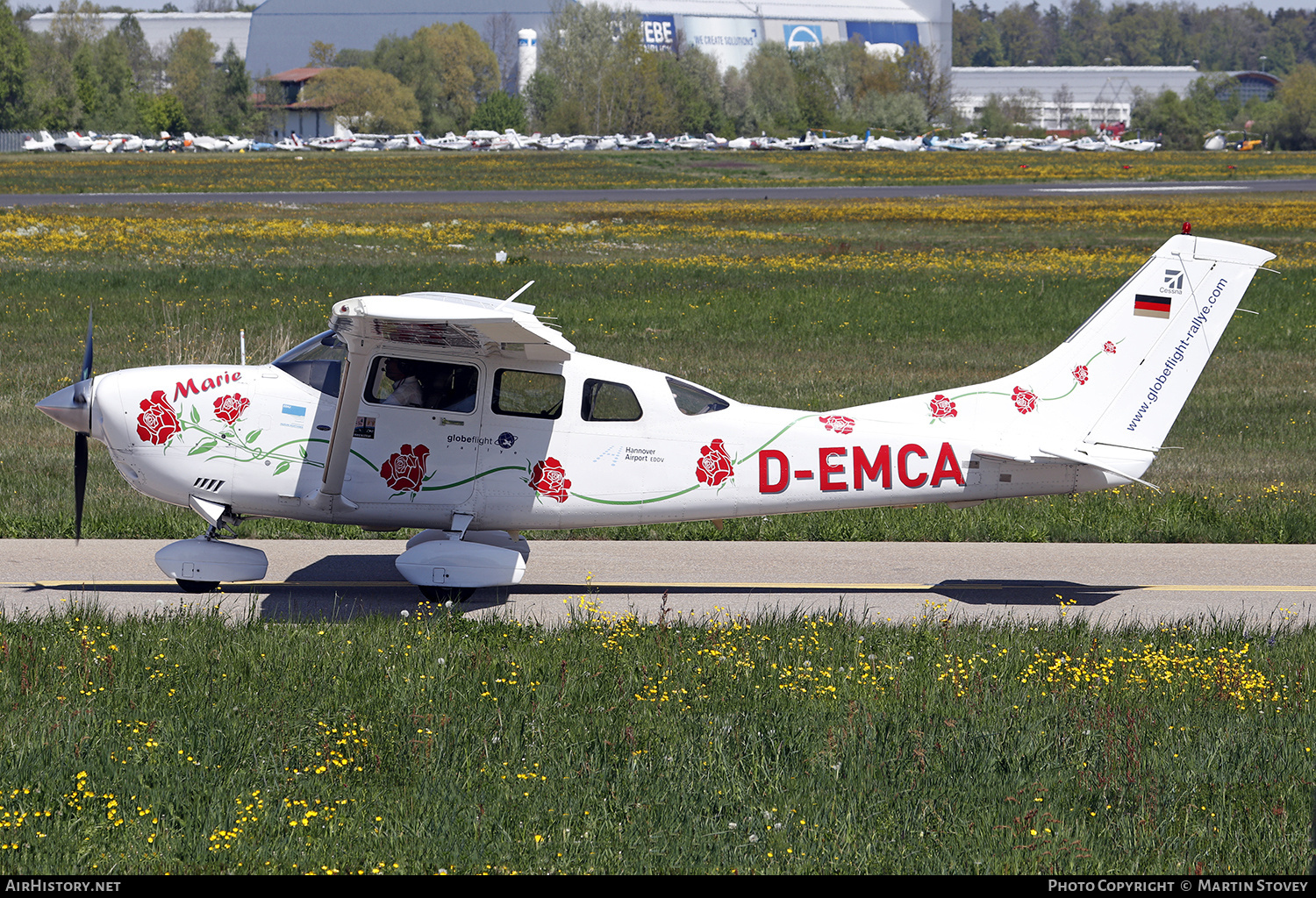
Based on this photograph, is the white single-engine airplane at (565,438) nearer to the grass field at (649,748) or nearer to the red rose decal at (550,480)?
the red rose decal at (550,480)

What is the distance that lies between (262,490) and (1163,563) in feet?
26.4

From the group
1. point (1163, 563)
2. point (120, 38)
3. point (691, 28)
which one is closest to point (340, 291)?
point (1163, 563)

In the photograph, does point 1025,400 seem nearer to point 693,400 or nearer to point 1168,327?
point 1168,327

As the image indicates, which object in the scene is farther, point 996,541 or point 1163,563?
point 996,541

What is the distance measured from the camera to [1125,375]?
9828 mm

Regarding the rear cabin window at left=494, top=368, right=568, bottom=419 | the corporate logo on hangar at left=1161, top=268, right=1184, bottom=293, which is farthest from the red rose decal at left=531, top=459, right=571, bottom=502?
the corporate logo on hangar at left=1161, top=268, right=1184, bottom=293

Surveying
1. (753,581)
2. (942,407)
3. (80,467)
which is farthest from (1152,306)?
(80,467)

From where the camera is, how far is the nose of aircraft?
9.47 meters

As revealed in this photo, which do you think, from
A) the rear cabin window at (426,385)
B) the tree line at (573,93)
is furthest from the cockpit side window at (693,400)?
the tree line at (573,93)

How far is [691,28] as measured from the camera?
190 m

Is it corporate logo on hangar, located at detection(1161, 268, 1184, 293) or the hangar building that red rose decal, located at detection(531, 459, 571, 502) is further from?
the hangar building

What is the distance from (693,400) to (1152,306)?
378 centimetres

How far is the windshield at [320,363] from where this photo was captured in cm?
974
